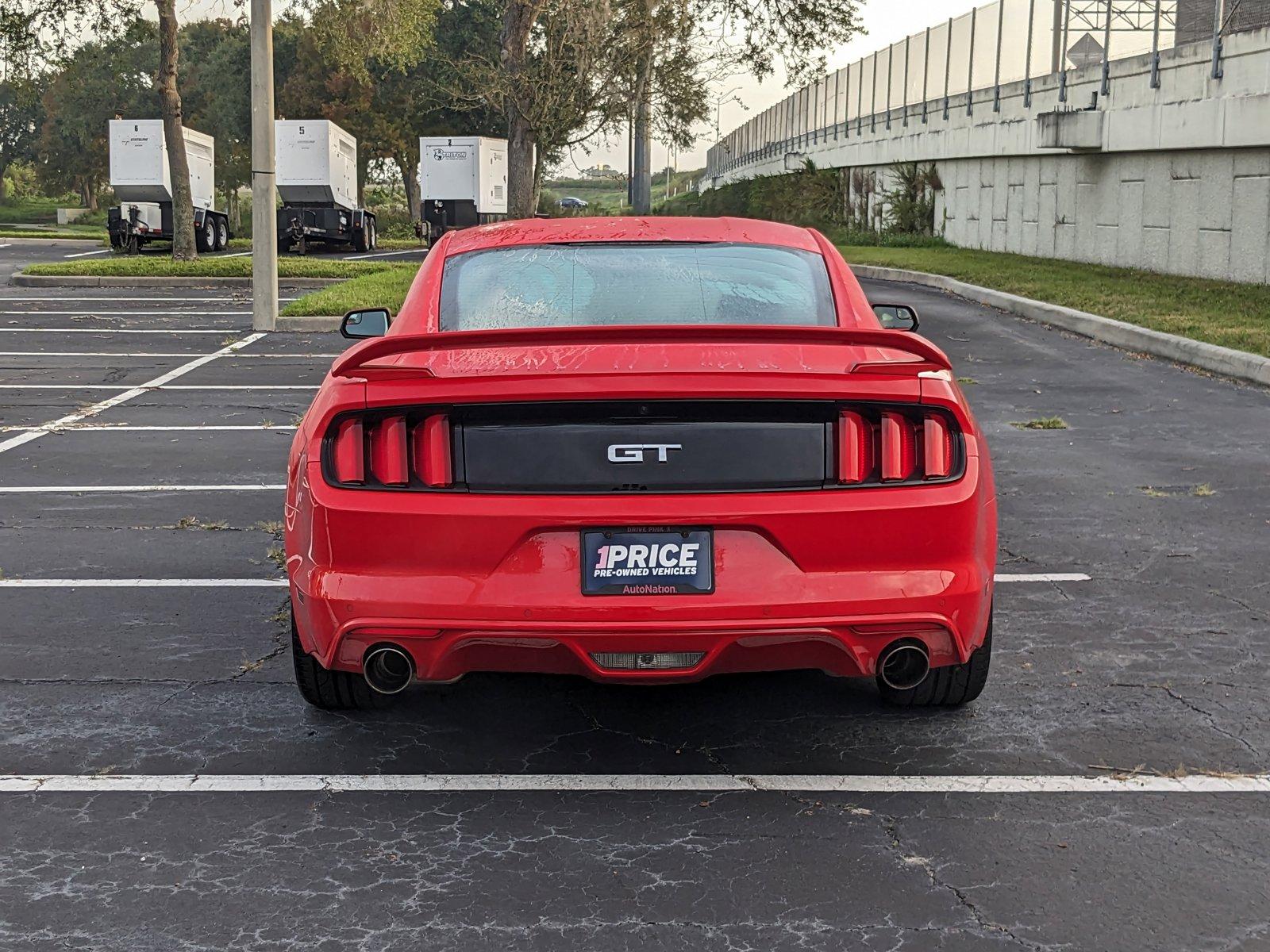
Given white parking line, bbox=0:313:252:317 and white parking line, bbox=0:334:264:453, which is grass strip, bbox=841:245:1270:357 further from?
white parking line, bbox=0:313:252:317

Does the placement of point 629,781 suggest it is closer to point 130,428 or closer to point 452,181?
point 130,428

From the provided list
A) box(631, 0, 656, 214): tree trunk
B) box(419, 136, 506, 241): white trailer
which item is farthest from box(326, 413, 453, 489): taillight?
box(419, 136, 506, 241): white trailer

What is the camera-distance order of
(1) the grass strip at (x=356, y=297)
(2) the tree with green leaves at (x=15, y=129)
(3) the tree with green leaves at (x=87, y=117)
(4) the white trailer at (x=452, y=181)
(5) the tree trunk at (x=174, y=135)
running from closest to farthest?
1. (1) the grass strip at (x=356, y=297)
2. (5) the tree trunk at (x=174, y=135)
3. (4) the white trailer at (x=452, y=181)
4. (3) the tree with green leaves at (x=87, y=117)
5. (2) the tree with green leaves at (x=15, y=129)

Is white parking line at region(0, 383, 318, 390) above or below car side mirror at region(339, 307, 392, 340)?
below

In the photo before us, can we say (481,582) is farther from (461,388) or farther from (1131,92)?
(1131,92)

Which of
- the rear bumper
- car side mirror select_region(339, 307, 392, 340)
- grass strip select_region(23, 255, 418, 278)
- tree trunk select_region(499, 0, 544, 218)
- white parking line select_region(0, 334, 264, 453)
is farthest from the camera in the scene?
tree trunk select_region(499, 0, 544, 218)

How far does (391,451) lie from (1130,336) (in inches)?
529

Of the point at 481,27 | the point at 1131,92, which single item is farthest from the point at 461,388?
the point at 481,27

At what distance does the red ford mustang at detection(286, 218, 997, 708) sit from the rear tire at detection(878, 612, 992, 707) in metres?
0.50

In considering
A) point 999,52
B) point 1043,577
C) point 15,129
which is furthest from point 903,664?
point 15,129

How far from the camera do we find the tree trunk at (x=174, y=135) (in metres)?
31.1

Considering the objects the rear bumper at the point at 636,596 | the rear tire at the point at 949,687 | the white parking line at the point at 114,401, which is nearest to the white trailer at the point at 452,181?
the white parking line at the point at 114,401

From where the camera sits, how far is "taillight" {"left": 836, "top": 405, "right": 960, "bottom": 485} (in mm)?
4074

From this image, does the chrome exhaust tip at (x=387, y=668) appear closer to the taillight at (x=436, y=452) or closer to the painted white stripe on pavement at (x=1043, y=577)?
the taillight at (x=436, y=452)
